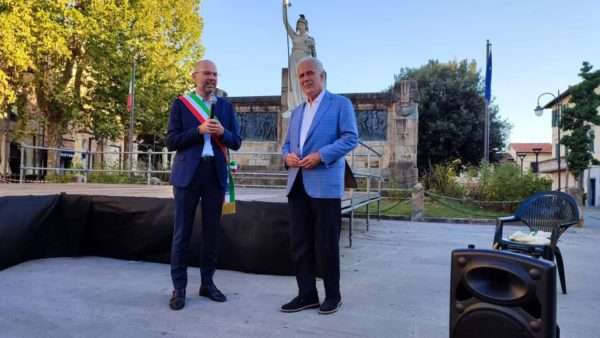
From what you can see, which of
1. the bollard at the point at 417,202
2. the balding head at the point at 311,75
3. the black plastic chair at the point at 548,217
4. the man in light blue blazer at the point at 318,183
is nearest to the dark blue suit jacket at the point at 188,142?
the man in light blue blazer at the point at 318,183

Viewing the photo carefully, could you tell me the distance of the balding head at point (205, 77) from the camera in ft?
11.2

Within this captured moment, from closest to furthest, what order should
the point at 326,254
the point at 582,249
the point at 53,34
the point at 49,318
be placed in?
the point at 49,318, the point at 326,254, the point at 582,249, the point at 53,34

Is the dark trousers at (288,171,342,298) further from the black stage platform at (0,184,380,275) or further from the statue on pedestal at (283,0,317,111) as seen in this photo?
the statue on pedestal at (283,0,317,111)

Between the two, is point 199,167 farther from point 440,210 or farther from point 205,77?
point 440,210

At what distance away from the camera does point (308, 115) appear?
3.47 metres

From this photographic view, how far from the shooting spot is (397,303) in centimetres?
359

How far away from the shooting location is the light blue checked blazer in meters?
3.23

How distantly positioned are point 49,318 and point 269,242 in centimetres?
204

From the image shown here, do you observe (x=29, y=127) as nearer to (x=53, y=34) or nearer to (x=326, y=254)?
(x=53, y=34)

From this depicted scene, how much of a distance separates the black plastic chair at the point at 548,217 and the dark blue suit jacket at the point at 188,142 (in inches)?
95.9

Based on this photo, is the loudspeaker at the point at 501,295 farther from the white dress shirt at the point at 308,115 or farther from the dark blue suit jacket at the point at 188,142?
the dark blue suit jacket at the point at 188,142

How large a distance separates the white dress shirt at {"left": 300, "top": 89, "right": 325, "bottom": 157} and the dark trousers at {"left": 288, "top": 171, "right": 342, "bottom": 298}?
1.02 ft

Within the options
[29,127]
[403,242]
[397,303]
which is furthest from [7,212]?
[29,127]

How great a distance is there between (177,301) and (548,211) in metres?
3.55
